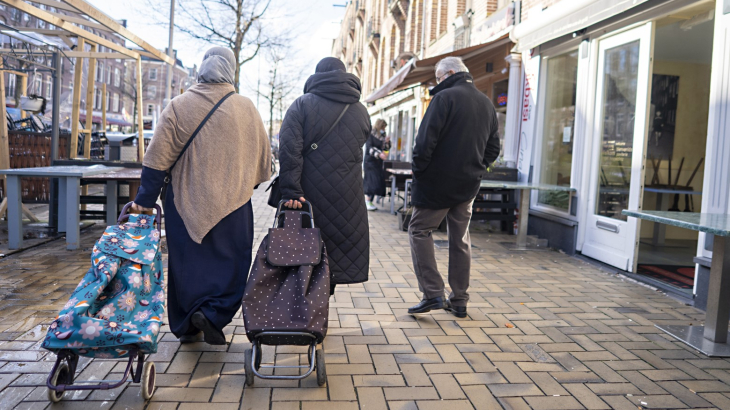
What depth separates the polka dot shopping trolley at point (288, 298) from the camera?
2893mm

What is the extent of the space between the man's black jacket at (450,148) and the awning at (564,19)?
257 cm

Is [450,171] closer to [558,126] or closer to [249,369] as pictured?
[249,369]

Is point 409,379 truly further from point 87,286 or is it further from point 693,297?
point 693,297

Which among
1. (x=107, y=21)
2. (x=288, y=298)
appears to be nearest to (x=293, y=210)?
(x=288, y=298)

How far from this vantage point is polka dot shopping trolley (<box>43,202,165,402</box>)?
2.53 meters

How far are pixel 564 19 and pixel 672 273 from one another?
317cm

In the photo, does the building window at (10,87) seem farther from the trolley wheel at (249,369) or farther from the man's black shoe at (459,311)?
the trolley wheel at (249,369)

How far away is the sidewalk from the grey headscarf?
1.59 m

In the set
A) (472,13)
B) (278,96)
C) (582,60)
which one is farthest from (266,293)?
(278,96)

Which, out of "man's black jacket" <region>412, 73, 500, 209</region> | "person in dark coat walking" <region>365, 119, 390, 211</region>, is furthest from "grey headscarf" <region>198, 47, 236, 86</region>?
"person in dark coat walking" <region>365, 119, 390, 211</region>

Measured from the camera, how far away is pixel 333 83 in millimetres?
3584

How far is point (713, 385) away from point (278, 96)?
38381 millimetres

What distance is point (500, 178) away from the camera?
29.4 ft

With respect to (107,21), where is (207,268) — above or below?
below
